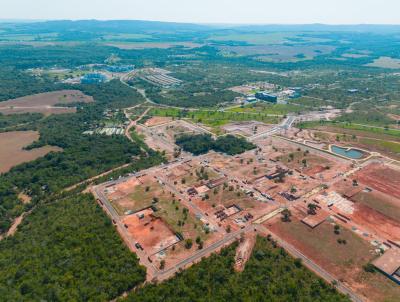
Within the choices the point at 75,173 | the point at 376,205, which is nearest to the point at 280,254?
the point at 376,205

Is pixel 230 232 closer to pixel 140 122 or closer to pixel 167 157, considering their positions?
pixel 167 157

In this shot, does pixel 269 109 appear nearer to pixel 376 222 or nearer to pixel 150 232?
pixel 376 222

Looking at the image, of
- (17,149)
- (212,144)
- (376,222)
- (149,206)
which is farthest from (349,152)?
(17,149)

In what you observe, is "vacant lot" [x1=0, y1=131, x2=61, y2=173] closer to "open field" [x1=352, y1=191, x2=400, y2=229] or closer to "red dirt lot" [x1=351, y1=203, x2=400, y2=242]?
"red dirt lot" [x1=351, y1=203, x2=400, y2=242]

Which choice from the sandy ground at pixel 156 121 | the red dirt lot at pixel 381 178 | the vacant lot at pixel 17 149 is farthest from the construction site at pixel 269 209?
the vacant lot at pixel 17 149

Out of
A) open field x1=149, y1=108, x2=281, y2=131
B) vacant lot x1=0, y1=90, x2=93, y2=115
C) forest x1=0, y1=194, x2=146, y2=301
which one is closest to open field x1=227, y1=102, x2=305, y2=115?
open field x1=149, y1=108, x2=281, y2=131
